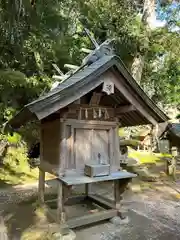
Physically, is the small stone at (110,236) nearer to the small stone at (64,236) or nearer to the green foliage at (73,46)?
the small stone at (64,236)

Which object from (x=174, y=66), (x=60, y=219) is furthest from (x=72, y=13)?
(x=60, y=219)

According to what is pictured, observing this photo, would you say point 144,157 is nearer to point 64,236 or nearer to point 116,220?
point 116,220

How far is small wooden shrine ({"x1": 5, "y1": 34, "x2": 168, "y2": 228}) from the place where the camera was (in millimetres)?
4562

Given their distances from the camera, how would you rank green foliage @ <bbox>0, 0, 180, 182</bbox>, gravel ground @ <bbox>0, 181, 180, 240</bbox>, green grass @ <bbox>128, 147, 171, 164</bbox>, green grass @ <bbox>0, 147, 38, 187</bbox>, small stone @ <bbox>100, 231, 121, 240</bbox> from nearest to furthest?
small stone @ <bbox>100, 231, 121, 240</bbox> → gravel ground @ <bbox>0, 181, 180, 240</bbox> → green foliage @ <bbox>0, 0, 180, 182</bbox> → green grass @ <bbox>0, 147, 38, 187</bbox> → green grass @ <bbox>128, 147, 171, 164</bbox>

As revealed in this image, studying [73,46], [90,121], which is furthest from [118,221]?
[73,46]

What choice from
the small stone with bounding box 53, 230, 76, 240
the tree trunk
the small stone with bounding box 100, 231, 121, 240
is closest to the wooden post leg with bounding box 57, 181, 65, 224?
the small stone with bounding box 53, 230, 76, 240

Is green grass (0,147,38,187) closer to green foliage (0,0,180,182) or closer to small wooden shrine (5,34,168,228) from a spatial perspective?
green foliage (0,0,180,182)

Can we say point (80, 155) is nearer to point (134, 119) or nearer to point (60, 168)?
point (60, 168)

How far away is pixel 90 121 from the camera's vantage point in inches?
201

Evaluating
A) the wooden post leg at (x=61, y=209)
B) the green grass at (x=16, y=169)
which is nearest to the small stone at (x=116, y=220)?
the wooden post leg at (x=61, y=209)

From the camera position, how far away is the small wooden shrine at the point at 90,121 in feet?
15.0

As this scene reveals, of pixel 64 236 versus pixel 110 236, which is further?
pixel 110 236

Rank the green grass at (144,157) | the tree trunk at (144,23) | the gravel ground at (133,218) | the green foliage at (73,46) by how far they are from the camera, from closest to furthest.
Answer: the gravel ground at (133,218) → the green foliage at (73,46) → the tree trunk at (144,23) → the green grass at (144,157)

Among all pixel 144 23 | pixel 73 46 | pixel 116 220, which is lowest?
pixel 116 220
